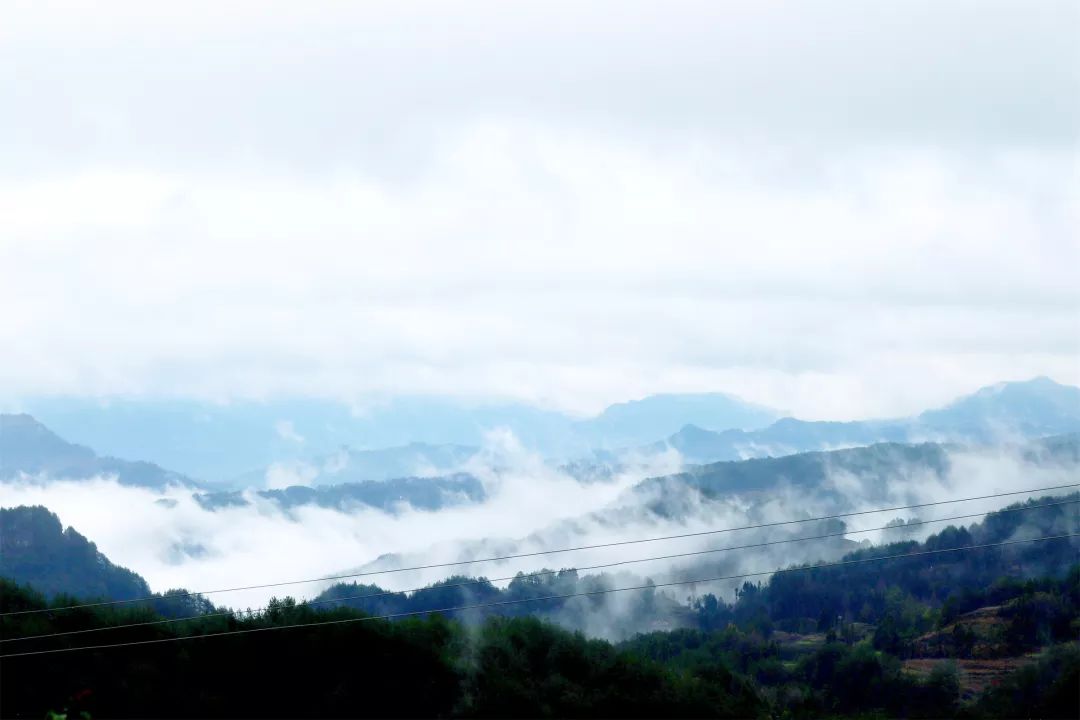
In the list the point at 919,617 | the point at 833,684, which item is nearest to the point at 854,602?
the point at 919,617

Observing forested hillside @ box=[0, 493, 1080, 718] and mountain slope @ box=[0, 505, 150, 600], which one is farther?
mountain slope @ box=[0, 505, 150, 600]

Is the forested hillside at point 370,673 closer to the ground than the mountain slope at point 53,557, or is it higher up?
closer to the ground

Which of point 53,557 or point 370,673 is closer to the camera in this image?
point 370,673

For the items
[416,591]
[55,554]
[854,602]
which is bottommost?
[854,602]

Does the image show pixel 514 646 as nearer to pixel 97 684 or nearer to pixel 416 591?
pixel 97 684

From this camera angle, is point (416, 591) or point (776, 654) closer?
point (776, 654)

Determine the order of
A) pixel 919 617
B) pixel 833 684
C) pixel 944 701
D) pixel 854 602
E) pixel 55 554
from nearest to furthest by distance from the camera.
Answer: pixel 944 701, pixel 833 684, pixel 919 617, pixel 854 602, pixel 55 554

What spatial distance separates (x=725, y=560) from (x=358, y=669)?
162 metres

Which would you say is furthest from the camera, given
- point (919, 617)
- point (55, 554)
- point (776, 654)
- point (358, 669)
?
point (55, 554)

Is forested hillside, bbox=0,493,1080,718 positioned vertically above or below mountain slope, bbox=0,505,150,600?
below

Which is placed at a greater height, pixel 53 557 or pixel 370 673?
pixel 53 557

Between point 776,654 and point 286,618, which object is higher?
point 286,618

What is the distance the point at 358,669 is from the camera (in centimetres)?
3212

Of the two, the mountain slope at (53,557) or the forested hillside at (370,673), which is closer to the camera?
the forested hillside at (370,673)
